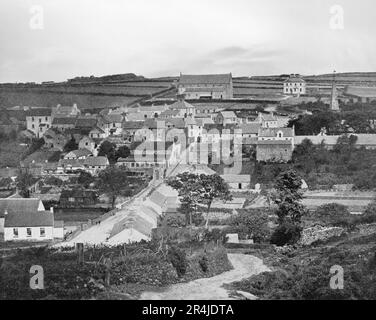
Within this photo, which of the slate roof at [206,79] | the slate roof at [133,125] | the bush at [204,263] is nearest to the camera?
the bush at [204,263]

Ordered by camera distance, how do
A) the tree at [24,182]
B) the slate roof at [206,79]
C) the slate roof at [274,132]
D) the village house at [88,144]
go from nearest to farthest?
the tree at [24,182], the slate roof at [274,132], the village house at [88,144], the slate roof at [206,79]

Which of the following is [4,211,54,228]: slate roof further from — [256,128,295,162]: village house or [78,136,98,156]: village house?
[256,128,295,162]: village house

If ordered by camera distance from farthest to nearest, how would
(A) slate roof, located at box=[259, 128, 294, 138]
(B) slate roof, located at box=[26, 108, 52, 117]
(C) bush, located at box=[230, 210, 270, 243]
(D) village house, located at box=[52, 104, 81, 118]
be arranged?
(D) village house, located at box=[52, 104, 81, 118]
(B) slate roof, located at box=[26, 108, 52, 117]
(A) slate roof, located at box=[259, 128, 294, 138]
(C) bush, located at box=[230, 210, 270, 243]

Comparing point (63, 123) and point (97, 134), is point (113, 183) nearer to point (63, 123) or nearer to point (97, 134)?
point (97, 134)

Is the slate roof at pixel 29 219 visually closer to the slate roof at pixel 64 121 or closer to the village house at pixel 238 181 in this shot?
the village house at pixel 238 181

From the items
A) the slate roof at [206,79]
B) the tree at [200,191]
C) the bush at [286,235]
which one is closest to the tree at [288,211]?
the bush at [286,235]

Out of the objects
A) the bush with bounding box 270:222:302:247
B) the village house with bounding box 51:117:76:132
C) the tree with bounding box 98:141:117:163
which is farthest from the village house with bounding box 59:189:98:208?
the village house with bounding box 51:117:76:132

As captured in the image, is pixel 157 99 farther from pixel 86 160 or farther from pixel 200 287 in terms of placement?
pixel 200 287
